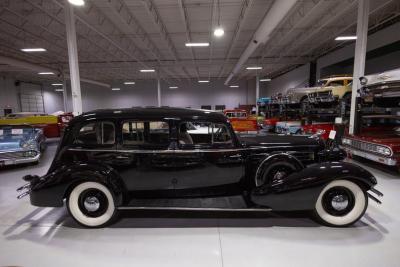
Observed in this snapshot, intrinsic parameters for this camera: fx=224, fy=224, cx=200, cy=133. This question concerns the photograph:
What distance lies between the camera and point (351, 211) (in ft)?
9.41

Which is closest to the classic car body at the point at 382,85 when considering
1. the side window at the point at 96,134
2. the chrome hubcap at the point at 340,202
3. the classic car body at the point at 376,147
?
the classic car body at the point at 376,147

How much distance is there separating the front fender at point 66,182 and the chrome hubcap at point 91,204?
263mm

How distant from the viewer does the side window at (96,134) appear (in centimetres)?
302

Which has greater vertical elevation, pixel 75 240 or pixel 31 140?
pixel 31 140

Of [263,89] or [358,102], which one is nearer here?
[358,102]

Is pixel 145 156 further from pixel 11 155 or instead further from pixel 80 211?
pixel 11 155

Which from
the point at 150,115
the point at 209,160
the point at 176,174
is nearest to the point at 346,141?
the point at 209,160

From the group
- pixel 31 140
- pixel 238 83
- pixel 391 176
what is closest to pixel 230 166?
pixel 391 176

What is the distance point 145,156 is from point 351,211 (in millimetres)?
2748

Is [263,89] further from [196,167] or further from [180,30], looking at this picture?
[196,167]

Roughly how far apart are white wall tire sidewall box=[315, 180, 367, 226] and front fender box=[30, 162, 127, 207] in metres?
2.57

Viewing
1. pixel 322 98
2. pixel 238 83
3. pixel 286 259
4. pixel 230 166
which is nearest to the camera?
pixel 286 259

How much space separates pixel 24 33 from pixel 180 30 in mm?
7121

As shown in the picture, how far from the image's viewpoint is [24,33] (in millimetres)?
10227
